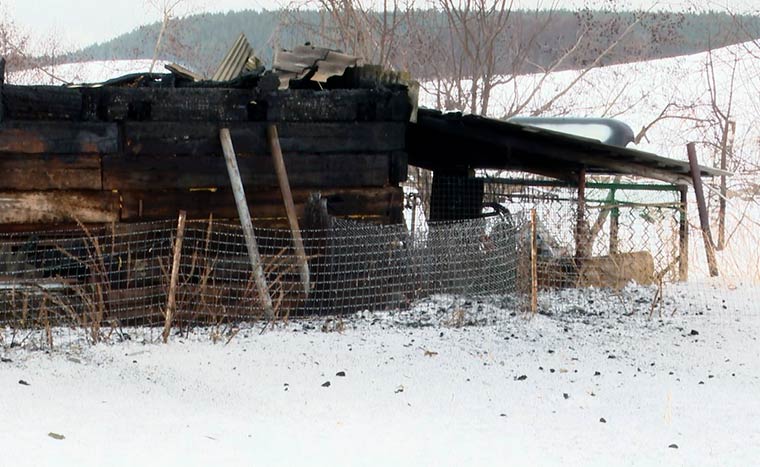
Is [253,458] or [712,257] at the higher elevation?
[712,257]

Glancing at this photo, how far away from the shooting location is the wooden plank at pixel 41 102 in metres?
10.8

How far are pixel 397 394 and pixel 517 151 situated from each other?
6.53 meters

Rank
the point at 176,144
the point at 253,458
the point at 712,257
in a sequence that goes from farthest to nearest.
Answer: the point at 712,257
the point at 176,144
the point at 253,458

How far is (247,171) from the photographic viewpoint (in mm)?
11648

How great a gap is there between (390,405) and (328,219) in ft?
13.4

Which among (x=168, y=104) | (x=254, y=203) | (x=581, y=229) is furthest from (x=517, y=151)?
(x=168, y=104)

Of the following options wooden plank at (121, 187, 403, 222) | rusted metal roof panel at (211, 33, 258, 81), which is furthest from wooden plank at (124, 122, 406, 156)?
rusted metal roof panel at (211, 33, 258, 81)

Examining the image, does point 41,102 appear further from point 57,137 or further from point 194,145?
point 194,145

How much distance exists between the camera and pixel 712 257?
47.6 ft

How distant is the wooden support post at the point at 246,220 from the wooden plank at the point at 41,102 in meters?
1.61

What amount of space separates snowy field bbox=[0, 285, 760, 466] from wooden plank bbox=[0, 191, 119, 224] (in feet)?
6.51

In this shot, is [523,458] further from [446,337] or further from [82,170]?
[82,170]

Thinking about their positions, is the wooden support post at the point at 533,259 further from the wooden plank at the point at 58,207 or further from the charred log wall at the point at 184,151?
the wooden plank at the point at 58,207

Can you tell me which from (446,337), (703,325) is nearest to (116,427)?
(446,337)
